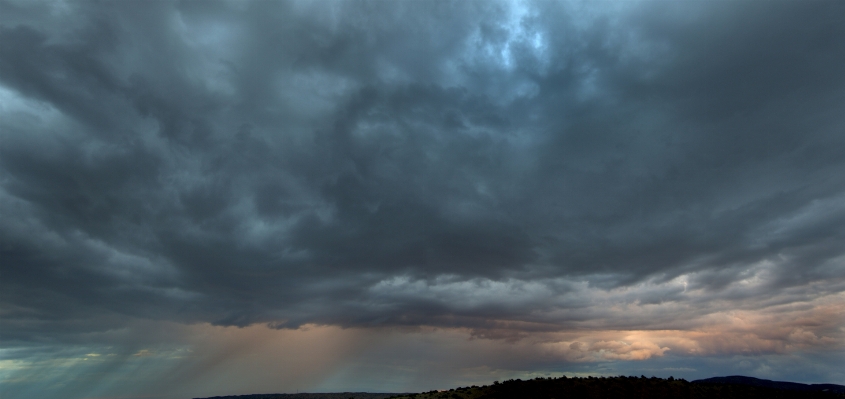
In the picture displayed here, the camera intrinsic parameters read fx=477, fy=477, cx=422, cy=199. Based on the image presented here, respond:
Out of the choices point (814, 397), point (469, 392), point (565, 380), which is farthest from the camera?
point (469, 392)

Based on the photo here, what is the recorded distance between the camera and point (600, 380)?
10575 centimetres

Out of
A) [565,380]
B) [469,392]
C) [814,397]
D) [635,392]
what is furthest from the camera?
[469,392]

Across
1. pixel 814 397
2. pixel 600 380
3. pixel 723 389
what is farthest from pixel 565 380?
pixel 814 397

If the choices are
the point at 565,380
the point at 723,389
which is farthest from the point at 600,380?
the point at 723,389

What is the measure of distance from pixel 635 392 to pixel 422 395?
163ft

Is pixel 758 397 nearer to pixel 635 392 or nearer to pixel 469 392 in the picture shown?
pixel 635 392

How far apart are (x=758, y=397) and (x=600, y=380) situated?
28.9 meters

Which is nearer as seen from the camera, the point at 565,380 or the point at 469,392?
the point at 565,380

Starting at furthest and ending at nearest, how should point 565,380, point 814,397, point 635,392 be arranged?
point 565,380 < point 635,392 < point 814,397

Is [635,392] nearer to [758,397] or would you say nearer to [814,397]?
[758,397]

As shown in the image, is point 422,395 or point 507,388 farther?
point 422,395

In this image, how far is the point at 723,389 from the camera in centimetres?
9738

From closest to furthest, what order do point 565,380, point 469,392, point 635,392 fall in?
point 635,392
point 565,380
point 469,392

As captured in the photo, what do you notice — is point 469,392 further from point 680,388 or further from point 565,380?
point 680,388
